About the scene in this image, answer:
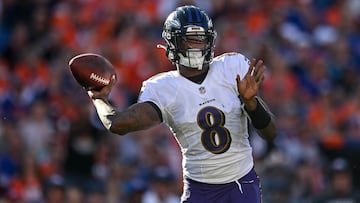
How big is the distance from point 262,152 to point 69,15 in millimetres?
3167

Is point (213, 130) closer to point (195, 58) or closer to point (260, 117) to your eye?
point (260, 117)

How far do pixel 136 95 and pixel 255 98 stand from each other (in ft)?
18.1

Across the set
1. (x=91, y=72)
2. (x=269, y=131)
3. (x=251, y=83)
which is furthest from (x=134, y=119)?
(x=269, y=131)

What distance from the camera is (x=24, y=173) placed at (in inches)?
408

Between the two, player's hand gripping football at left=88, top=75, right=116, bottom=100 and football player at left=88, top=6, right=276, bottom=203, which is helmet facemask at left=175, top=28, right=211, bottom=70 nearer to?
football player at left=88, top=6, right=276, bottom=203

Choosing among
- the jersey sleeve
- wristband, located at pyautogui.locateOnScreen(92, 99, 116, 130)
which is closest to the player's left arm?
the jersey sleeve

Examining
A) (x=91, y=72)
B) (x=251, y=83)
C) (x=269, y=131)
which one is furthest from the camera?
(x=91, y=72)

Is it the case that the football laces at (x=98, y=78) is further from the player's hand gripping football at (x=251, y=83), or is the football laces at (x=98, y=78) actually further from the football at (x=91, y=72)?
the player's hand gripping football at (x=251, y=83)

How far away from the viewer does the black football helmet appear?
6113 mm

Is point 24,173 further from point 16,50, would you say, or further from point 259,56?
point 259,56

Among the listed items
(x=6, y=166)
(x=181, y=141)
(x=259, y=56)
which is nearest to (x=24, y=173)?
(x=6, y=166)

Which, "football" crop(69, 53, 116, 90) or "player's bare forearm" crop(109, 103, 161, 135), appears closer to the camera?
"player's bare forearm" crop(109, 103, 161, 135)

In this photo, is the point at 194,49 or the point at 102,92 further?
the point at 102,92

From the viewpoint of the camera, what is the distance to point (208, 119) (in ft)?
19.9
